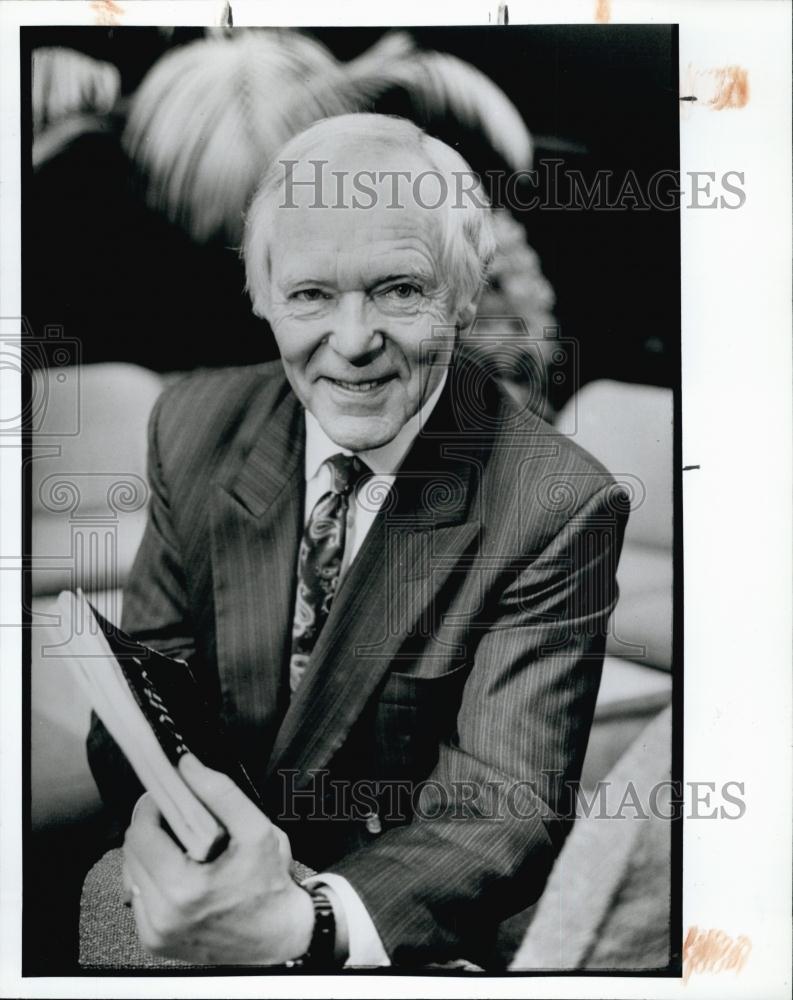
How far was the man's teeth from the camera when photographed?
88.6 inches

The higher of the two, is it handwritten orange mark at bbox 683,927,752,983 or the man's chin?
the man's chin

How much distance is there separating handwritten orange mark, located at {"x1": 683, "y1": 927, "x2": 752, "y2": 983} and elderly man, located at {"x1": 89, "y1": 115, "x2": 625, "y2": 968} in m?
0.40

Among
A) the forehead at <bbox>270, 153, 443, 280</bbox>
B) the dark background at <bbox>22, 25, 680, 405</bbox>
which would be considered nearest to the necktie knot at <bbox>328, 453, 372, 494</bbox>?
the dark background at <bbox>22, 25, 680, 405</bbox>

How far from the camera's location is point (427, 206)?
7.41ft

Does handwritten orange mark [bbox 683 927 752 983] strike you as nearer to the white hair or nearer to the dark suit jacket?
the dark suit jacket

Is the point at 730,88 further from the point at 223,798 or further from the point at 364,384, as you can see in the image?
the point at 223,798

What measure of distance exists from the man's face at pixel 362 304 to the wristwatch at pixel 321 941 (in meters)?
0.99

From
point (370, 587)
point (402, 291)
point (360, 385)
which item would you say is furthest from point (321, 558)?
point (402, 291)

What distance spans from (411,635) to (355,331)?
26.2 inches

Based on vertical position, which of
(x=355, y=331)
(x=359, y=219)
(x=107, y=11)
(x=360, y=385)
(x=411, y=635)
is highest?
(x=107, y=11)

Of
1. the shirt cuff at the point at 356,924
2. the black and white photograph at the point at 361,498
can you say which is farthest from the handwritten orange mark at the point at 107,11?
the shirt cuff at the point at 356,924

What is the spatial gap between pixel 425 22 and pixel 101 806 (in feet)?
6.18

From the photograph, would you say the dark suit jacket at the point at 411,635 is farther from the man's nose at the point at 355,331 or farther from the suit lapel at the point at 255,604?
the man's nose at the point at 355,331

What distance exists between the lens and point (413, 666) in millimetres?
2244
